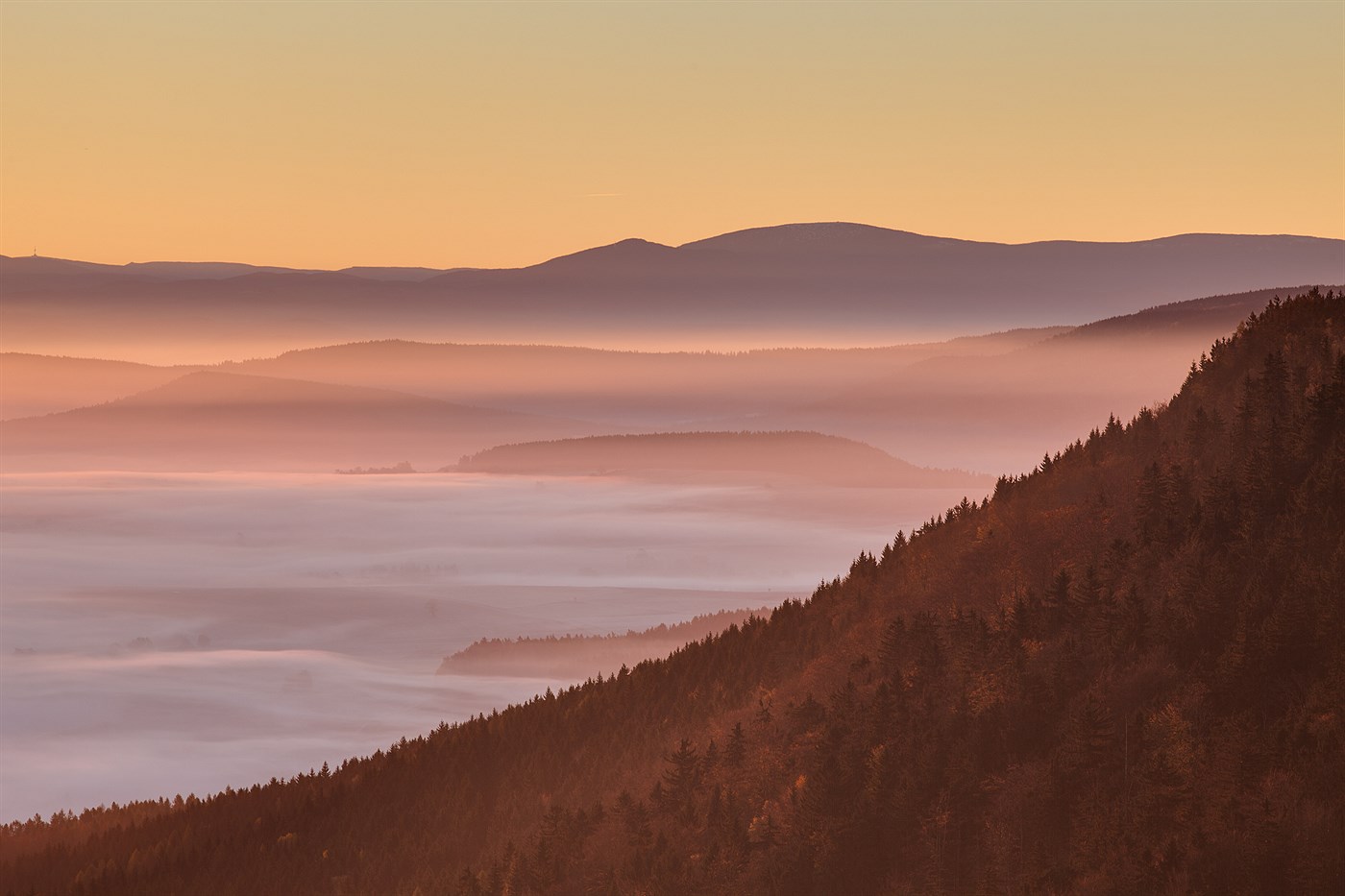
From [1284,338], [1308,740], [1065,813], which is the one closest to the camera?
[1308,740]

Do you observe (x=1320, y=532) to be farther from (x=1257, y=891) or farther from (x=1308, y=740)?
(x=1257, y=891)

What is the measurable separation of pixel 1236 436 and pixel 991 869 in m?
58.9

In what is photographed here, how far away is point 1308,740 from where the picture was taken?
150 metres

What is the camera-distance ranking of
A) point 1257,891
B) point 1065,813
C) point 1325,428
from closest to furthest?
point 1257,891 < point 1065,813 < point 1325,428

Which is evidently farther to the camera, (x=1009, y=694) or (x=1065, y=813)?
(x=1009, y=694)

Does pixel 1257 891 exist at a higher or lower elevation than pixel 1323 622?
lower

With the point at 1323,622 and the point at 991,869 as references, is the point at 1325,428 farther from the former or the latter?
the point at 991,869

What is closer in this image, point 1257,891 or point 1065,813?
point 1257,891

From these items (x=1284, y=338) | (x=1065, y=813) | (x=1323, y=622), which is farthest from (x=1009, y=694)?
(x=1284, y=338)

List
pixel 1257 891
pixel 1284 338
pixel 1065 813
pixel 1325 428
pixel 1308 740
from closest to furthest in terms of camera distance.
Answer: pixel 1257 891, pixel 1308 740, pixel 1065 813, pixel 1325 428, pixel 1284 338

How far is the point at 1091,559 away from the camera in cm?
19275

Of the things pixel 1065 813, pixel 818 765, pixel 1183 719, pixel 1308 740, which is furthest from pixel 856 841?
pixel 1308 740

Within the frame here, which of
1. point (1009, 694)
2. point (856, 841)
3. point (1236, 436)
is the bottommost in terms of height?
point (856, 841)

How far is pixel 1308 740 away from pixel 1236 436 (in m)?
44.3
